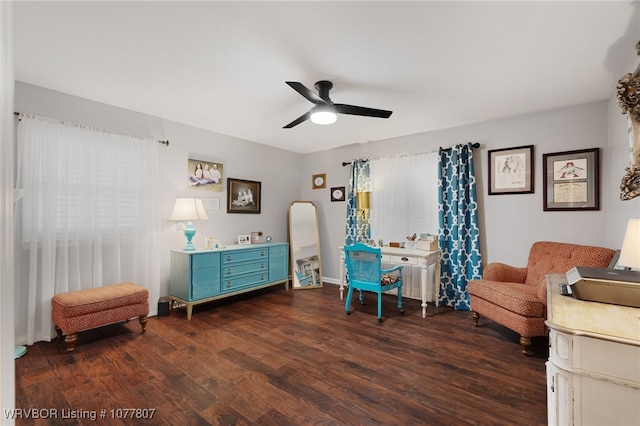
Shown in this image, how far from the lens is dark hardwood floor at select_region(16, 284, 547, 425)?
70.6 inches

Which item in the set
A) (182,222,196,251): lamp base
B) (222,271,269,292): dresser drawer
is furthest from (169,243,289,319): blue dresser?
(182,222,196,251): lamp base

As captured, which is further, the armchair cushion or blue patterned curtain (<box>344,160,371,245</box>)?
blue patterned curtain (<box>344,160,371,245</box>)

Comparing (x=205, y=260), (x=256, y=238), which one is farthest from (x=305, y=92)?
(x=256, y=238)

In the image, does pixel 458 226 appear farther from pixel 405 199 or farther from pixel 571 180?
pixel 571 180

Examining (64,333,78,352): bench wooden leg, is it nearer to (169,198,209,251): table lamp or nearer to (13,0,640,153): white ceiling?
(169,198,209,251): table lamp

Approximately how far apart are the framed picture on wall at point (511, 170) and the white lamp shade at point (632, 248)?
194cm

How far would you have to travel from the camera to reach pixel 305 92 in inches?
92.4

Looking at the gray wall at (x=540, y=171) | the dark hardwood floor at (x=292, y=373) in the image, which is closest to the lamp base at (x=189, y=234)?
the dark hardwood floor at (x=292, y=373)

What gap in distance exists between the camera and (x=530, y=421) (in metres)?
1.71

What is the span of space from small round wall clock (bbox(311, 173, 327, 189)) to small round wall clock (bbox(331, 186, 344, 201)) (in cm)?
22

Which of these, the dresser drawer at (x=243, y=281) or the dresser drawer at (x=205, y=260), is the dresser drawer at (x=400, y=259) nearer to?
the dresser drawer at (x=243, y=281)

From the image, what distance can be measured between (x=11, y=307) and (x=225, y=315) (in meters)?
3.05

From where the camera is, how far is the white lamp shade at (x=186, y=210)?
348 centimetres

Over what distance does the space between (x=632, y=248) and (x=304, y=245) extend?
3983 millimetres
